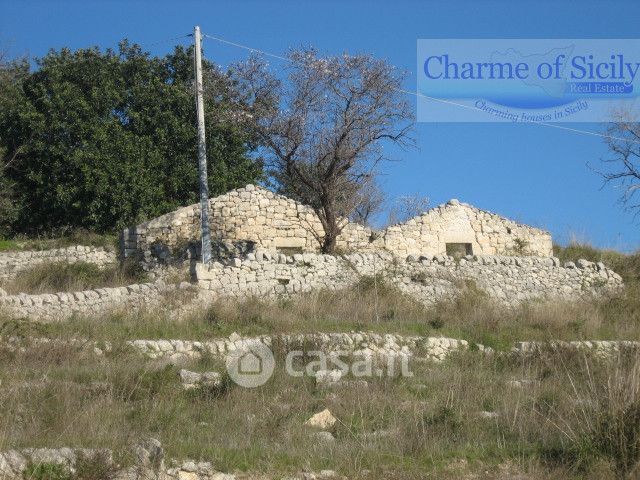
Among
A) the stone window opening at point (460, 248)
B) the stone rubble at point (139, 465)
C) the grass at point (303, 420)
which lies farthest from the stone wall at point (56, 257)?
the stone rubble at point (139, 465)

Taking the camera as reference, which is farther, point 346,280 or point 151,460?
point 346,280

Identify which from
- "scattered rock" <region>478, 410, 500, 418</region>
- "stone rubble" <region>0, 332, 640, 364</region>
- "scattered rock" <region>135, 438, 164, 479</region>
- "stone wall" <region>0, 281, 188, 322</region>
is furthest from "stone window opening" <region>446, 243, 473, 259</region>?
"scattered rock" <region>135, 438, 164, 479</region>

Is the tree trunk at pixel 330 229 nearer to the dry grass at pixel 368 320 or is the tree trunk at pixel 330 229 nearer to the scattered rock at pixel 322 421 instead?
the dry grass at pixel 368 320

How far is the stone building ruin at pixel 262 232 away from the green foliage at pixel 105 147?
3658mm

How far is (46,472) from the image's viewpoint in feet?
23.2

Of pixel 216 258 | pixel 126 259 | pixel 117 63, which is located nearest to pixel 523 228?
pixel 216 258

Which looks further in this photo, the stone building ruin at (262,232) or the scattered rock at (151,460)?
the stone building ruin at (262,232)

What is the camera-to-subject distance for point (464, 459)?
313 inches

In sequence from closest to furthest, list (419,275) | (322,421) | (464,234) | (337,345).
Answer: (322,421) → (337,345) → (419,275) → (464,234)

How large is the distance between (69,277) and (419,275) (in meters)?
8.28

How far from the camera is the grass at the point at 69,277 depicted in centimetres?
1881

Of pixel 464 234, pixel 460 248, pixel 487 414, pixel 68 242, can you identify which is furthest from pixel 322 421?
pixel 68 242

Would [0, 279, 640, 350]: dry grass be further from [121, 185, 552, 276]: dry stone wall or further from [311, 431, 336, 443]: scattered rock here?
[311, 431, 336, 443]: scattered rock

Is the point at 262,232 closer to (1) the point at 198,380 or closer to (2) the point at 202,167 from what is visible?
(2) the point at 202,167
